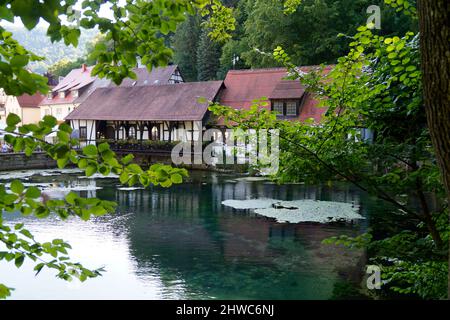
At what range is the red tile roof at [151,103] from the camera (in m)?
26.9

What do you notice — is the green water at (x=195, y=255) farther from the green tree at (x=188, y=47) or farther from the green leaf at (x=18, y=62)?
the green tree at (x=188, y=47)

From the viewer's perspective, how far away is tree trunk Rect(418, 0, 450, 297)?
5.10 feet

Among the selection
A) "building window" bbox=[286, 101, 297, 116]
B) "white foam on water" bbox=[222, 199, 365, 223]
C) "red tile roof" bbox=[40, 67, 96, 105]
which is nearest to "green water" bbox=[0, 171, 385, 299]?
"white foam on water" bbox=[222, 199, 365, 223]

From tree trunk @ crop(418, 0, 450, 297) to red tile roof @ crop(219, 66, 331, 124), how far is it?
22.7 meters

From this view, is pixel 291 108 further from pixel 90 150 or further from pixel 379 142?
pixel 90 150

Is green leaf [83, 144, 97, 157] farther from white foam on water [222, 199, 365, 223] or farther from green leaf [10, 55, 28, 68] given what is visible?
white foam on water [222, 199, 365, 223]

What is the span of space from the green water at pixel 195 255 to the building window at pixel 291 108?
26.9 ft

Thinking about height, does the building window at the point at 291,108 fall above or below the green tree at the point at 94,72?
above

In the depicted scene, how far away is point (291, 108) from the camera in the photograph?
2466 centimetres

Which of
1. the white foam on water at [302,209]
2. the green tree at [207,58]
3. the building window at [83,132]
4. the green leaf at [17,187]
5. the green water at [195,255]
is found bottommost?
the green water at [195,255]

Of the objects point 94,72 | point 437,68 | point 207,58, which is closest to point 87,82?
point 207,58

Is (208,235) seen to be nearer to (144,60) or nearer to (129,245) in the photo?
(129,245)

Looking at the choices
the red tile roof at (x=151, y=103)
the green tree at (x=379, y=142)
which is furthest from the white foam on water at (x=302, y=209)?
the red tile roof at (x=151, y=103)
